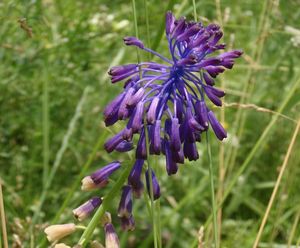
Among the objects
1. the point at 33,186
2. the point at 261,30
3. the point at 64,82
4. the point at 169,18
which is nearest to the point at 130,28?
the point at 64,82

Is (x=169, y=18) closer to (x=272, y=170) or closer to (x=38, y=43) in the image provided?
(x=38, y=43)

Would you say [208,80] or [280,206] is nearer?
[208,80]

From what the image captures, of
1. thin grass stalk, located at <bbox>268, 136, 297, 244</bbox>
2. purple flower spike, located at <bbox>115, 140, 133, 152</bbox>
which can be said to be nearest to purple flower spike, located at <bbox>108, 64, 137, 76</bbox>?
purple flower spike, located at <bbox>115, 140, 133, 152</bbox>

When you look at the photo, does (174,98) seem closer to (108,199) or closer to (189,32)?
(189,32)

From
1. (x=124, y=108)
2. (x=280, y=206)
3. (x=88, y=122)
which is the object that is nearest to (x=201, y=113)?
(x=124, y=108)

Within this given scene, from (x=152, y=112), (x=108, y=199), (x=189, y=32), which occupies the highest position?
(x=189, y=32)

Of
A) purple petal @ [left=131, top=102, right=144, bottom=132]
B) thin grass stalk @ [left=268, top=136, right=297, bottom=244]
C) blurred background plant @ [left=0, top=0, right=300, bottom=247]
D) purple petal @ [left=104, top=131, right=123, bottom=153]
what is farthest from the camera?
blurred background plant @ [left=0, top=0, right=300, bottom=247]

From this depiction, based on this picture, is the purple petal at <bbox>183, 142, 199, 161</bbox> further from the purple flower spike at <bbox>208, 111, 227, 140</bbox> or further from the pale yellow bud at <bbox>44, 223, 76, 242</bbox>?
the pale yellow bud at <bbox>44, 223, 76, 242</bbox>
